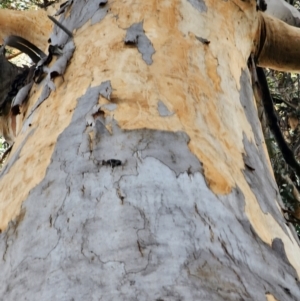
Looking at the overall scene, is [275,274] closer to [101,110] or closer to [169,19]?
[101,110]

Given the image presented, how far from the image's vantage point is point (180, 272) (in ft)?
2.38

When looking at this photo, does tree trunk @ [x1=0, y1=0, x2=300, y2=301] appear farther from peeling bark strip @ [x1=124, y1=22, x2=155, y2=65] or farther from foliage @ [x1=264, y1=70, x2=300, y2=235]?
foliage @ [x1=264, y1=70, x2=300, y2=235]

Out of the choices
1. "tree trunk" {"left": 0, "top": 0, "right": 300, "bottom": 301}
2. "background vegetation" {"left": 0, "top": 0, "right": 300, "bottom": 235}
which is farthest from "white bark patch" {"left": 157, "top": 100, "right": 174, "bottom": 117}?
"background vegetation" {"left": 0, "top": 0, "right": 300, "bottom": 235}

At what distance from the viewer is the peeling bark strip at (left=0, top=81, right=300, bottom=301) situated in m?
0.71

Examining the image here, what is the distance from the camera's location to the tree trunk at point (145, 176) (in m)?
0.74

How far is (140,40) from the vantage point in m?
1.38

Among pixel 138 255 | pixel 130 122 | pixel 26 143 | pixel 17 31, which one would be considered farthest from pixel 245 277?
pixel 17 31

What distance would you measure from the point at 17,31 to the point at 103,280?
72.4 inches

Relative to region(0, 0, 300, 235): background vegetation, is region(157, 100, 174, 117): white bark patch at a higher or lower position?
higher

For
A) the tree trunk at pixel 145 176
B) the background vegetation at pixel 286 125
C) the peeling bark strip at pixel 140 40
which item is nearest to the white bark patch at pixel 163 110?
the tree trunk at pixel 145 176

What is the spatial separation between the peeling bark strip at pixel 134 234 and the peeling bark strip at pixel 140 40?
1.01 ft

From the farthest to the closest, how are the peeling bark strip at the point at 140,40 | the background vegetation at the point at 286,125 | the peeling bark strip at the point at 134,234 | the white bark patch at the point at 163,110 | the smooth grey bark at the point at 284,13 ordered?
the background vegetation at the point at 286,125, the smooth grey bark at the point at 284,13, the peeling bark strip at the point at 140,40, the white bark patch at the point at 163,110, the peeling bark strip at the point at 134,234

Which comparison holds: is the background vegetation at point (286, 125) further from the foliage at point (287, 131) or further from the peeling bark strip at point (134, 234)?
the peeling bark strip at point (134, 234)

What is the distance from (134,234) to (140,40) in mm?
719
